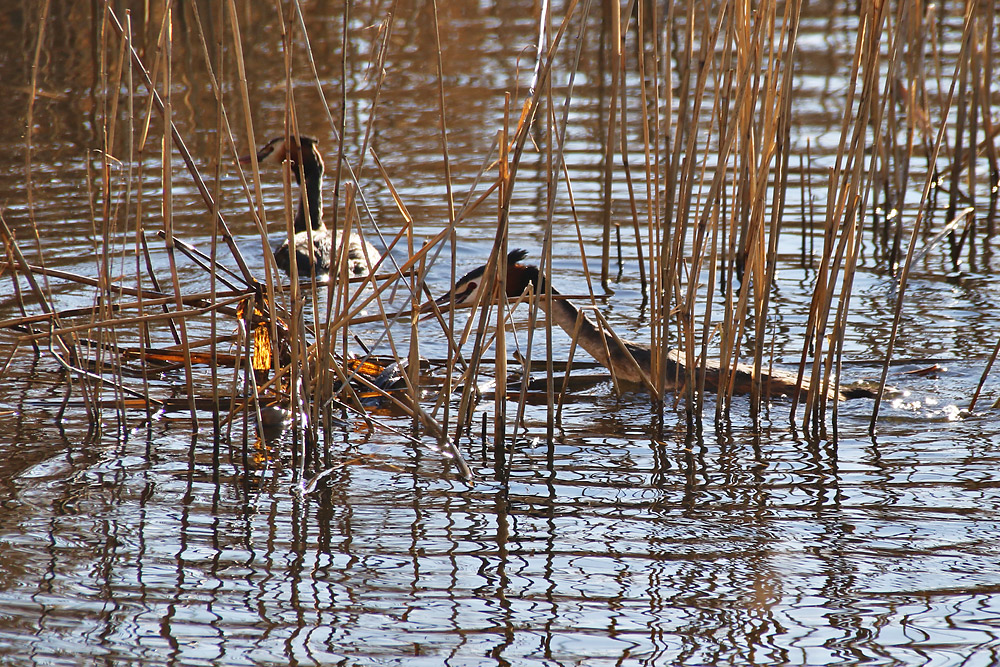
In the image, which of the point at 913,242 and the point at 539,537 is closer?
the point at 539,537

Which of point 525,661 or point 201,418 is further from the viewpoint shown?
point 201,418

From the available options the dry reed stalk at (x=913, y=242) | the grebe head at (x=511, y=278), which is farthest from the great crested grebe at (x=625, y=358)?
the dry reed stalk at (x=913, y=242)

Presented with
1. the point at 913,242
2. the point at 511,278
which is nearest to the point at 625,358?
the point at 511,278

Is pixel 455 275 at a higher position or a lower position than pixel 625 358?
higher

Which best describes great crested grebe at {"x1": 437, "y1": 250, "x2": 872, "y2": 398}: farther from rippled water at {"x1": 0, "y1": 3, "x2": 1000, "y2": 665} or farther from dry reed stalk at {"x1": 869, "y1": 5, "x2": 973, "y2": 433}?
dry reed stalk at {"x1": 869, "y1": 5, "x2": 973, "y2": 433}

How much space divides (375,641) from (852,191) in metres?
1.84

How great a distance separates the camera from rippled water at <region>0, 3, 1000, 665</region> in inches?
97.3

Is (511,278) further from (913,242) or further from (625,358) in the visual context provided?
(913,242)

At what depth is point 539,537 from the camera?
2.96 metres

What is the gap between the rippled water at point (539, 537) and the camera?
247cm

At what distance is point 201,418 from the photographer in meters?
3.79

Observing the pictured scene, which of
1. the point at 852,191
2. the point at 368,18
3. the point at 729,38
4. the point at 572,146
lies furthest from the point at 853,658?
the point at 368,18

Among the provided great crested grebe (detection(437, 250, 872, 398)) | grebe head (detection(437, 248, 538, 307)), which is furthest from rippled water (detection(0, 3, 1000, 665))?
grebe head (detection(437, 248, 538, 307))

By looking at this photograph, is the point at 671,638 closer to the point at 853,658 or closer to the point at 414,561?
the point at 853,658
